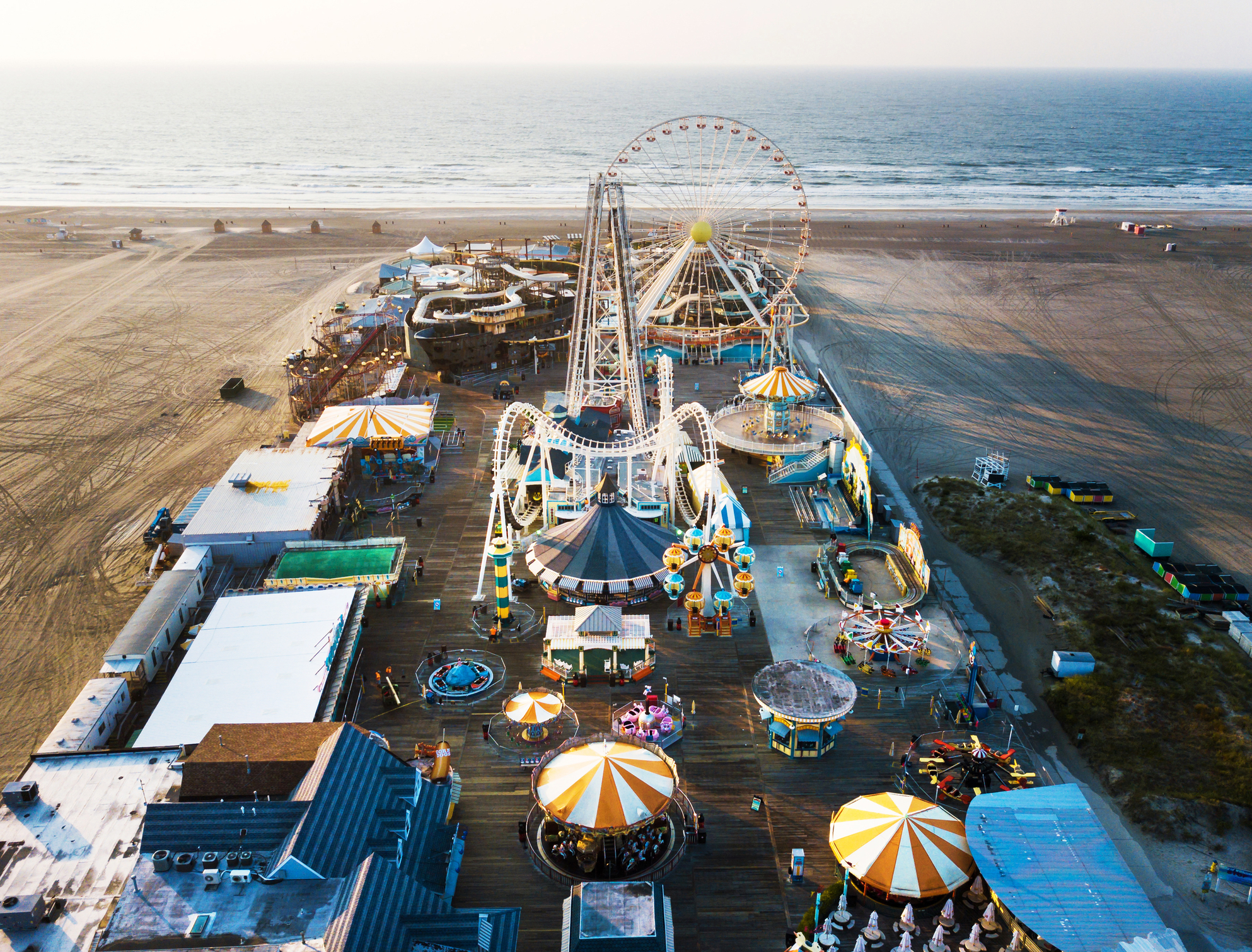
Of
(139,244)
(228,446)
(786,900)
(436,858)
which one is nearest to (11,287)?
(139,244)

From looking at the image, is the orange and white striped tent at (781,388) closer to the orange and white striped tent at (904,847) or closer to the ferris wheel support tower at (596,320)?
the ferris wheel support tower at (596,320)

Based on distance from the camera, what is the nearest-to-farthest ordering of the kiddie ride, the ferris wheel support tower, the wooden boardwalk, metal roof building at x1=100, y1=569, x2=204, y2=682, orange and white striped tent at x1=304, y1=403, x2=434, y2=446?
the wooden boardwalk
metal roof building at x1=100, y1=569, x2=204, y2=682
the kiddie ride
the ferris wheel support tower
orange and white striped tent at x1=304, y1=403, x2=434, y2=446

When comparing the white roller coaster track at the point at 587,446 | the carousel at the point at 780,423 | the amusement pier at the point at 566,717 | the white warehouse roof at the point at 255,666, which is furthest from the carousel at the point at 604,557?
the carousel at the point at 780,423

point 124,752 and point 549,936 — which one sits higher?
point 124,752

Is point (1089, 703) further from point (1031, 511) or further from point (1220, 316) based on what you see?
point (1220, 316)

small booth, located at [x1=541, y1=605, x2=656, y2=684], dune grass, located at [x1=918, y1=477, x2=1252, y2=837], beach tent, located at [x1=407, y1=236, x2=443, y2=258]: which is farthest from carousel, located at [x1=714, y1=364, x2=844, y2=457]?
beach tent, located at [x1=407, y1=236, x2=443, y2=258]

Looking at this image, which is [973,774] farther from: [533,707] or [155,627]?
[155,627]

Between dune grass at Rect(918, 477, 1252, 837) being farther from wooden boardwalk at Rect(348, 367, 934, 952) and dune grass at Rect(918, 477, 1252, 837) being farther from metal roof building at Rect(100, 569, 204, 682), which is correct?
metal roof building at Rect(100, 569, 204, 682)
